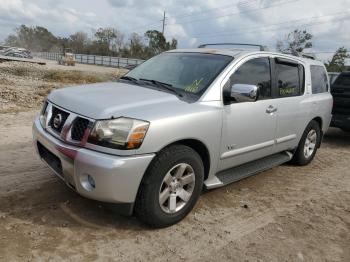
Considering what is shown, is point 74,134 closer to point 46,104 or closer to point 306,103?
point 46,104

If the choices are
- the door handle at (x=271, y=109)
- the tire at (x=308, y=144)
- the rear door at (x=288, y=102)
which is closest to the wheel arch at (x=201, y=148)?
the door handle at (x=271, y=109)

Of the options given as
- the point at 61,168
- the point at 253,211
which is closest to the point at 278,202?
the point at 253,211

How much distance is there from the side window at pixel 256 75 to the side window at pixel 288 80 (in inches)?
9.7

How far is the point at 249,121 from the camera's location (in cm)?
453

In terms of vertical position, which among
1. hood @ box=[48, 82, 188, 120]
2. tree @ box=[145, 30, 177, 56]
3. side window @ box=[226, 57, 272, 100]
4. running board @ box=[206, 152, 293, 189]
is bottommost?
running board @ box=[206, 152, 293, 189]

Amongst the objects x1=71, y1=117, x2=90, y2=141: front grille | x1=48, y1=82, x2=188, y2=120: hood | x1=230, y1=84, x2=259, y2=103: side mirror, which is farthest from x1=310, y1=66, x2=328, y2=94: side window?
x1=71, y1=117, x2=90, y2=141: front grille

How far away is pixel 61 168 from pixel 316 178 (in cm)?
386

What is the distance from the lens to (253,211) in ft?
14.6

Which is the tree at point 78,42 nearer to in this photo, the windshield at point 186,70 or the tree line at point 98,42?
the tree line at point 98,42

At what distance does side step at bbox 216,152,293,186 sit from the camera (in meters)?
4.45

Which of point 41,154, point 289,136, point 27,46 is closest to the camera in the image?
Result: point 41,154

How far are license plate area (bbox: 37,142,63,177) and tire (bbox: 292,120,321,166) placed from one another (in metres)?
3.78

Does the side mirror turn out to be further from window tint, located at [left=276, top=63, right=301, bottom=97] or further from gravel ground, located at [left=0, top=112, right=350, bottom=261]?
gravel ground, located at [left=0, top=112, right=350, bottom=261]

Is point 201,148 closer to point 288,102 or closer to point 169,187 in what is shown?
point 169,187
